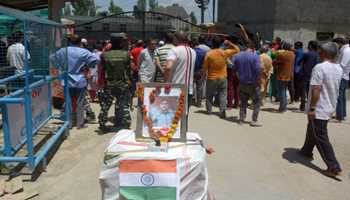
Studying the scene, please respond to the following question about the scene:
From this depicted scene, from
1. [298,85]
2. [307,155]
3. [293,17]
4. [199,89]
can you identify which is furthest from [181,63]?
[293,17]

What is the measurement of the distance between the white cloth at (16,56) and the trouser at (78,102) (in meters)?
1.29

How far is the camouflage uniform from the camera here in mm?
6879

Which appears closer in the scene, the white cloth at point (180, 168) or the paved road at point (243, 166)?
the white cloth at point (180, 168)

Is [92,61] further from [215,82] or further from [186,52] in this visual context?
[215,82]

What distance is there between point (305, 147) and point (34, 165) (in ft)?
12.7

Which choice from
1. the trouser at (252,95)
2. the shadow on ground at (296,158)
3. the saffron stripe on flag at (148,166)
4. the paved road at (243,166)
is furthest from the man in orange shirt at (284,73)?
the saffron stripe on flag at (148,166)

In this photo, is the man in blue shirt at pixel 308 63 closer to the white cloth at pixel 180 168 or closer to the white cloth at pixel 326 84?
the white cloth at pixel 326 84

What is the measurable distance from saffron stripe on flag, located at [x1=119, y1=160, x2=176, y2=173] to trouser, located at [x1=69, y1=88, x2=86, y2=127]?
4452mm

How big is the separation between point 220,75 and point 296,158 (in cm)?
310

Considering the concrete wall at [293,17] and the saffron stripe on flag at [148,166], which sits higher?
the concrete wall at [293,17]

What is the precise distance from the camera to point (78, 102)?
745cm

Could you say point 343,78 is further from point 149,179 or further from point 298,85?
point 149,179

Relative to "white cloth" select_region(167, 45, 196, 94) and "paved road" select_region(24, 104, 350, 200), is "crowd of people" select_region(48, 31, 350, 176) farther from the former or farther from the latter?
"paved road" select_region(24, 104, 350, 200)

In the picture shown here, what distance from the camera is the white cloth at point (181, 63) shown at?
5711mm
